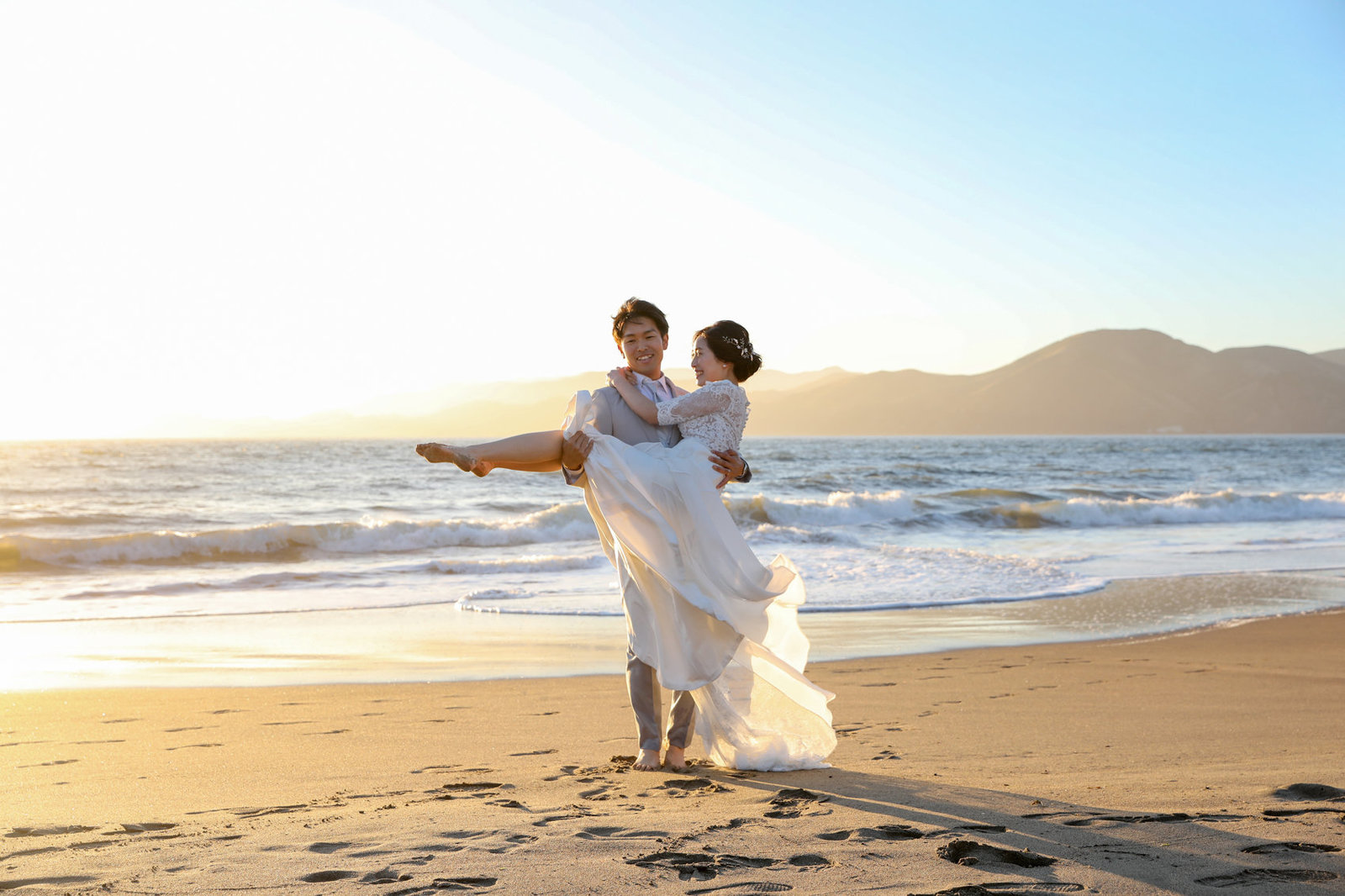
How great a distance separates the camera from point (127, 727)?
523 centimetres

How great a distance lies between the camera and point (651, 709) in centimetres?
415

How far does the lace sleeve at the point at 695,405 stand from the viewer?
4.01 metres

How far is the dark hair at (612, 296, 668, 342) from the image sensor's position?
4094 mm

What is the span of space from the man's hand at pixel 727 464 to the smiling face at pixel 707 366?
33cm

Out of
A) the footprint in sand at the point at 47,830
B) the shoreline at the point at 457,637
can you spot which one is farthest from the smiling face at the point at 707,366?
the shoreline at the point at 457,637

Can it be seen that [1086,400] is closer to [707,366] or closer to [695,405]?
[707,366]

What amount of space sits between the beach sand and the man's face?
1761 millimetres

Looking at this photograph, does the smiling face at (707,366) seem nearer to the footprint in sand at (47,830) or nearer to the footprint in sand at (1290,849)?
the footprint in sand at (1290,849)

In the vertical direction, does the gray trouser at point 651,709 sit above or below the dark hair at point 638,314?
below

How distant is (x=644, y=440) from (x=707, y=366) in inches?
17.4

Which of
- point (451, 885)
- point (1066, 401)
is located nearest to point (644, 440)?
point (451, 885)

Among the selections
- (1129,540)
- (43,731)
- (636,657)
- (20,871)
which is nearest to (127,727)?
(43,731)

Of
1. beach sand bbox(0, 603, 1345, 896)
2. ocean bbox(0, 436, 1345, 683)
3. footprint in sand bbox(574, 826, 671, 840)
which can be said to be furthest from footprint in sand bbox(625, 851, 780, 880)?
ocean bbox(0, 436, 1345, 683)

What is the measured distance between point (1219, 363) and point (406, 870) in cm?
19139
